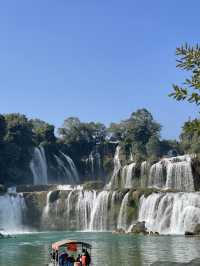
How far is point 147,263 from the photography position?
3139cm

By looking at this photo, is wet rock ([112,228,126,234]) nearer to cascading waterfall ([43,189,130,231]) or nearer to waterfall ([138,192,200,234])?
waterfall ([138,192,200,234])

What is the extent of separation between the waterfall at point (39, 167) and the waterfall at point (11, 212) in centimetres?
2060

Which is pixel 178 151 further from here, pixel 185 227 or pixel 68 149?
pixel 185 227

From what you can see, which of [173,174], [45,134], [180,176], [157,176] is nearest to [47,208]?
[157,176]

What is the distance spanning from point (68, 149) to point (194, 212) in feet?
189

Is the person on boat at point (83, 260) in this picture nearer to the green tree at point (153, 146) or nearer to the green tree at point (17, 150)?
the green tree at point (17, 150)

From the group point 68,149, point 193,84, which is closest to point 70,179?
point 68,149

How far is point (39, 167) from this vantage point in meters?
109

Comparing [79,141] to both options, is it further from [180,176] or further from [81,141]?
[180,176]

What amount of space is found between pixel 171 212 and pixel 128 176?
758 inches

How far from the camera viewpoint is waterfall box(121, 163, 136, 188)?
8569cm

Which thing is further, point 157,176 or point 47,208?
point 47,208

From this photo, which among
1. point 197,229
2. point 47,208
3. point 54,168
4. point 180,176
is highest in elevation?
point 54,168

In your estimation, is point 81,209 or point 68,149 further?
point 68,149
